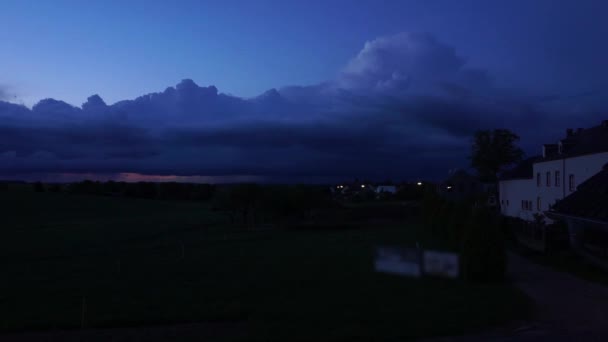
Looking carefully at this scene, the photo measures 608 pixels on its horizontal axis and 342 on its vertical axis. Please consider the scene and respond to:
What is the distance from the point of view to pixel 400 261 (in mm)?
15125

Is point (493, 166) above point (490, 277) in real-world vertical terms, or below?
above

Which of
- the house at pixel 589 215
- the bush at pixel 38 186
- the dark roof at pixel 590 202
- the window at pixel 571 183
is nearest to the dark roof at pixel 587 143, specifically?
the window at pixel 571 183

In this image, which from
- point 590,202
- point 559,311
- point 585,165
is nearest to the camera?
point 559,311

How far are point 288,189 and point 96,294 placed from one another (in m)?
48.7

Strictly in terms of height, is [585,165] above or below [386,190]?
above

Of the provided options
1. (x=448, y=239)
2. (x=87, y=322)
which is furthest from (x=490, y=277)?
(x=448, y=239)

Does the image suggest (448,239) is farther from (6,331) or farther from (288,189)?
(288,189)

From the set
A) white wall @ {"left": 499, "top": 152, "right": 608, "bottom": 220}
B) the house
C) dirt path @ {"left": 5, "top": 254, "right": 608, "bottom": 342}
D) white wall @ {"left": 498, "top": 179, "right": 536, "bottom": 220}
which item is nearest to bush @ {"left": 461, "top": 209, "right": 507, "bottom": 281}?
dirt path @ {"left": 5, "top": 254, "right": 608, "bottom": 342}

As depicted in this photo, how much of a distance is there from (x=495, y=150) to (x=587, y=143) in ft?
100

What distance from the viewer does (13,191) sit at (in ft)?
347

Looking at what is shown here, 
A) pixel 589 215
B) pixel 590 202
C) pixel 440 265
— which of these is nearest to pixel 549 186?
pixel 590 202

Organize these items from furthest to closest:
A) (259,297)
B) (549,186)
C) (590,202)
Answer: (549,186), (590,202), (259,297)

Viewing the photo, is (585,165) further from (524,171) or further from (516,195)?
(516,195)

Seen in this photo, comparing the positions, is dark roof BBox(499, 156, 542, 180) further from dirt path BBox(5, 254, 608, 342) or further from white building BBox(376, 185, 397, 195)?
white building BBox(376, 185, 397, 195)
